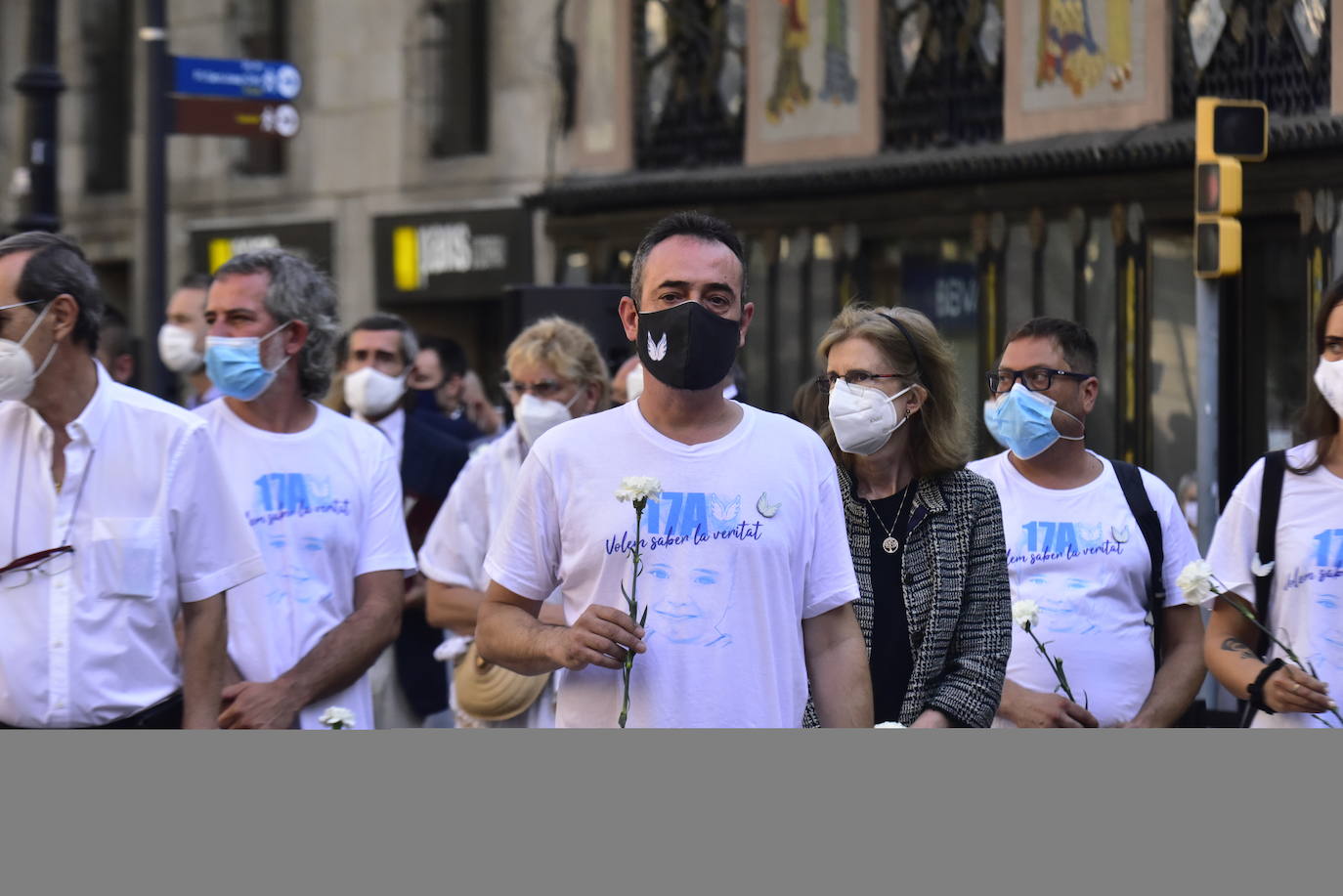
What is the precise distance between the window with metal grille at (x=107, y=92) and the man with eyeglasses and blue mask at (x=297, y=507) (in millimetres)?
18355

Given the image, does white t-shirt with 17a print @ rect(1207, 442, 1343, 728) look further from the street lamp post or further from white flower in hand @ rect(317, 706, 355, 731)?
the street lamp post

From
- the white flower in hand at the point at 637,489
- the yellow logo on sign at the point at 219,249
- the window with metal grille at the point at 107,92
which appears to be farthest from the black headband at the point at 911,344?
the window with metal grille at the point at 107,92

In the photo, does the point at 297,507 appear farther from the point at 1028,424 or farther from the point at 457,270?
the point at 457,270

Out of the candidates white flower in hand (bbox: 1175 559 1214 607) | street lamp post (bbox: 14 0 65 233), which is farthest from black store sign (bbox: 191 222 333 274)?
white flower in hand (bbox: 1175 559 1214 607)

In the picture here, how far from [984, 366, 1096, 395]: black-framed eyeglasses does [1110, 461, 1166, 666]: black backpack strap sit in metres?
0.40

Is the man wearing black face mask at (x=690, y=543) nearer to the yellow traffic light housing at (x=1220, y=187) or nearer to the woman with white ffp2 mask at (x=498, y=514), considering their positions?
the woman with white ffp2 mask at (x=498, y=514)

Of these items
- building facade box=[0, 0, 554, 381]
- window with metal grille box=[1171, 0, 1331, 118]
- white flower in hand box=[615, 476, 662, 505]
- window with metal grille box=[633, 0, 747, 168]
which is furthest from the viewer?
building facade box=[0, 0, 554, 381]

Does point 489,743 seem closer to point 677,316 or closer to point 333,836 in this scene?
point 333,836

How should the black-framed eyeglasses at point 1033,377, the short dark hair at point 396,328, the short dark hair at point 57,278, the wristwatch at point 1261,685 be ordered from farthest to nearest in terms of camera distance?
the short dark hair at point 396,328
the black-framed eyeglasses at point 1033,377
the wristwatch at point 1261,685
the short dark hair at point 57,278

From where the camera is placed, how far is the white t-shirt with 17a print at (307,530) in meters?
5.70

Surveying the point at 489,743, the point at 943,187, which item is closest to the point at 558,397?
the point at 489,743

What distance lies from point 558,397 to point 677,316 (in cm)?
327

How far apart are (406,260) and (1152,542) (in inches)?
573

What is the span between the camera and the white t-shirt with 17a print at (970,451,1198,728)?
5.95m
